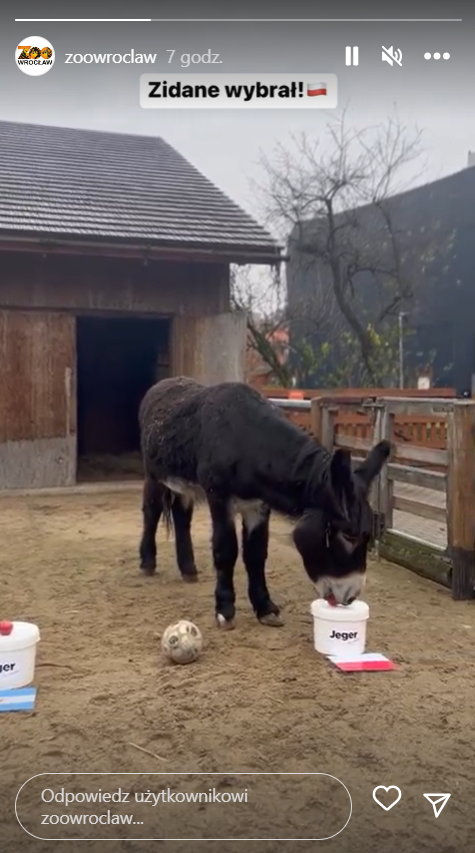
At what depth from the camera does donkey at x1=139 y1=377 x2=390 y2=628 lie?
301cm

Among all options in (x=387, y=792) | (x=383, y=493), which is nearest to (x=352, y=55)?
(x=387, y=792)

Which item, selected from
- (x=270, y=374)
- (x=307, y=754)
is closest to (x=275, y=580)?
(x=307, y=754)

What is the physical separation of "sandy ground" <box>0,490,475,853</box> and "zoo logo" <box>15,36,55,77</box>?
5.35 ft

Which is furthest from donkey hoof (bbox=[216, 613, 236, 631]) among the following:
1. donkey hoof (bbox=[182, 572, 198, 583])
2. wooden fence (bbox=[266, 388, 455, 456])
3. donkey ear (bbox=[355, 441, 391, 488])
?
wooden fence (bbox=[266, 388, 455, 456])

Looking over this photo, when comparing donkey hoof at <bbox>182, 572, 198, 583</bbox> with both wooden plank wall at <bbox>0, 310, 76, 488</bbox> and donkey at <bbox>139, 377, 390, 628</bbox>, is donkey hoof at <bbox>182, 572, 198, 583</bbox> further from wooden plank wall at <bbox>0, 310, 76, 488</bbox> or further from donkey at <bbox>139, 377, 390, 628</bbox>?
wooden plank wall at <bbox>0, 310, 76, 488</bbox>

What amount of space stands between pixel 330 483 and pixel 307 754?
1027mm

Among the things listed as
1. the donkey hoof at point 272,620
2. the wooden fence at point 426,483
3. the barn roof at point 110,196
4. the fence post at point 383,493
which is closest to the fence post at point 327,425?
the wooden fence at point 426,483

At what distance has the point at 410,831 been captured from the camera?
1.63m

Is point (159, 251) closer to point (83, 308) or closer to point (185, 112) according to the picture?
point (83, 308)

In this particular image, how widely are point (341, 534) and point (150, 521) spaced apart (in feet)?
6.97

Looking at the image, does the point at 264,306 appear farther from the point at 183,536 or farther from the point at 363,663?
the point at 363,663

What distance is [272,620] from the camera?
373 cm

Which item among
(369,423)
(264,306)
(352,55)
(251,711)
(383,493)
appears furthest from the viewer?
(264,306)

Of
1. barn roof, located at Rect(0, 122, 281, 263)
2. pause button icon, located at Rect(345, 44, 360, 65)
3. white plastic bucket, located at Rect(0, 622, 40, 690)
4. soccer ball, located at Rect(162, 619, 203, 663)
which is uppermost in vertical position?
barn roof, located at Rect(0, 122, 281, 263)
